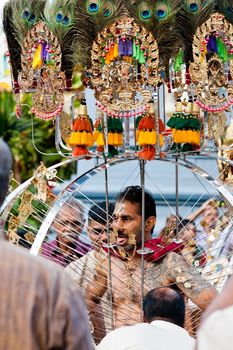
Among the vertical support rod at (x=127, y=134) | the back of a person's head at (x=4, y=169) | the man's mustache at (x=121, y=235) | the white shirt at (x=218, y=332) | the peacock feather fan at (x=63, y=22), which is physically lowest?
the man's mustache at (x=121, y=235)

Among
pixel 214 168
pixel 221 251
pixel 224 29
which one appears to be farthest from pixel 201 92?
pixel 214 168

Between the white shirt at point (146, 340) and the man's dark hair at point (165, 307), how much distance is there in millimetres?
407

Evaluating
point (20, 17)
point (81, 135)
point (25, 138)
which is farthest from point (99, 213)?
point (25, 138)

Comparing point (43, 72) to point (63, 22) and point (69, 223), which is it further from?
point (69, 223)

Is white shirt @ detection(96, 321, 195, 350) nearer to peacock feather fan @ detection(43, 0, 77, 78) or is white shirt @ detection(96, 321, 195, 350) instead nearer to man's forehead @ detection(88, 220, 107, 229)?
peacock feather fan @ detection(43, 0, 77, 78)

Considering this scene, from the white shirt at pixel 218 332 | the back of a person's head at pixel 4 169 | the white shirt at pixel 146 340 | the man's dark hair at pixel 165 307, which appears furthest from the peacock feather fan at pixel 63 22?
the white shirt at pixel 218 332

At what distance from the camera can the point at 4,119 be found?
14.1 m

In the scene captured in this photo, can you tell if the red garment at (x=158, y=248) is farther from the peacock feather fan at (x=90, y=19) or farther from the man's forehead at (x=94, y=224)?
the peacock feather fan at (x=90, y=19)

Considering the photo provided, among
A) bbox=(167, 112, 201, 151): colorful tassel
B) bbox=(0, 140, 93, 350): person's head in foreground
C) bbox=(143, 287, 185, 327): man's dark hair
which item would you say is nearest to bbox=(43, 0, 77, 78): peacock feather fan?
bbox=(167, 112, 201, 151): colorful tassel

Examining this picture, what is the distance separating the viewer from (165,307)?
211 inches

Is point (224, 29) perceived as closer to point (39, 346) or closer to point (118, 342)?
point (118, 342)

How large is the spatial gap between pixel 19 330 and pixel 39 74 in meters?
3.42

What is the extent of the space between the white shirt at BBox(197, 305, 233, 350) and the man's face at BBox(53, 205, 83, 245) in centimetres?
406

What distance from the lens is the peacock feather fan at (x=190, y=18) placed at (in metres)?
5.94
